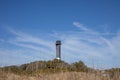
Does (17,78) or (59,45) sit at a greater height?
(59,45)

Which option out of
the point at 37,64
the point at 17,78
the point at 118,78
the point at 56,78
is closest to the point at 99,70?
the point at 118,78

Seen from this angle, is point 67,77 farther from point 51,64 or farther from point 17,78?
point 51,64

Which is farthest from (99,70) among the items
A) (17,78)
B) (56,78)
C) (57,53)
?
(57,53)

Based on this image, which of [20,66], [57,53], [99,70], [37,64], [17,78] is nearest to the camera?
[17,78]

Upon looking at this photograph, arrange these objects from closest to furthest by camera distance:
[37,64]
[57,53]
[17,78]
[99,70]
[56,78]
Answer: [56,78]
[17,78]
[99,70]
[37,64]
[57,53]

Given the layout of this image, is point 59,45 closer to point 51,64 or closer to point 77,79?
point 51,64

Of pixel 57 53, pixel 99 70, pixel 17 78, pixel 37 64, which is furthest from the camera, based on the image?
pixel 57 53

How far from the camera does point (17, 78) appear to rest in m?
10.1

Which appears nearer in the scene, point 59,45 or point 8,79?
point 8,79

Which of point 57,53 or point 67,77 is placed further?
point 57,53

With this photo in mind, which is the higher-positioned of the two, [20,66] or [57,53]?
[57,53]

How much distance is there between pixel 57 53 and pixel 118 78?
64.5 feet

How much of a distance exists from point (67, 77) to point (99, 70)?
233cm

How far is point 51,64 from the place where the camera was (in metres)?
22.1
